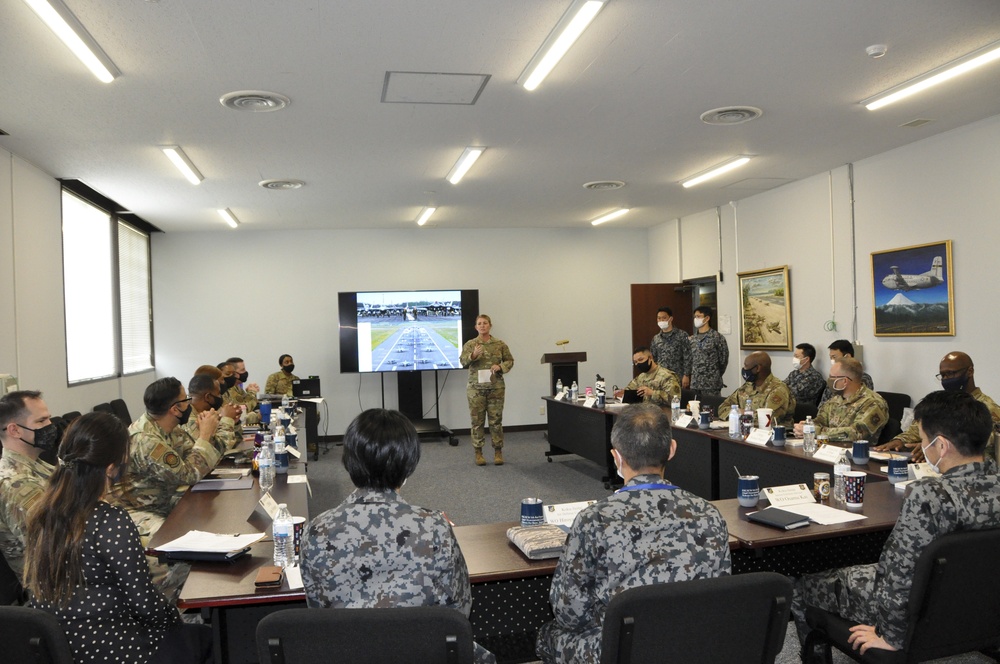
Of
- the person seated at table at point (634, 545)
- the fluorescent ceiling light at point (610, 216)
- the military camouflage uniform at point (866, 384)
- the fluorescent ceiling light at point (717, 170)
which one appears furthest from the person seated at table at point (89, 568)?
the fluorescent ceiling light at point (610, 216)

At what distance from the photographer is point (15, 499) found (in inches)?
94.3

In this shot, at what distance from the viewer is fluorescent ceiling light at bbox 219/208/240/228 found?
795cm

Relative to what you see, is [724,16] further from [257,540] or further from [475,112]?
[257,540]

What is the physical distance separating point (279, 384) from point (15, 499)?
651cm

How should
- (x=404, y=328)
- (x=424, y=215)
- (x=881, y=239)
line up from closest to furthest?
(x=881, y=239)
(x=424, y=215)
(x=404, y=328)

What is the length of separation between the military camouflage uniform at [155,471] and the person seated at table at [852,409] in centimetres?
349

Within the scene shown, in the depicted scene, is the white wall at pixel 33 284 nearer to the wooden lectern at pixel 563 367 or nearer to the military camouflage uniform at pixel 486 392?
the military camouflage uniform at pixel 486 392

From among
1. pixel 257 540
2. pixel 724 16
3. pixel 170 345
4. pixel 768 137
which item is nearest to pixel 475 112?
pixel 724 16

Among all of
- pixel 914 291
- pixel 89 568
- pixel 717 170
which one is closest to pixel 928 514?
pixel 89 568

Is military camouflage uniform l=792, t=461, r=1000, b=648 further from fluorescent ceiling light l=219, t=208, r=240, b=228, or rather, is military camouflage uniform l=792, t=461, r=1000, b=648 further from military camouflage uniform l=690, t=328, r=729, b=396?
fluorescent ceiling light l=219, t=208, r=240, b=228

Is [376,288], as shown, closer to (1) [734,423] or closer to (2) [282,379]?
(2) [282,379]

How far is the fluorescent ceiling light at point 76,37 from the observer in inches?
118

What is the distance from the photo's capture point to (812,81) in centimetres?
427

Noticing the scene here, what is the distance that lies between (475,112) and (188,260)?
6.15 meters
